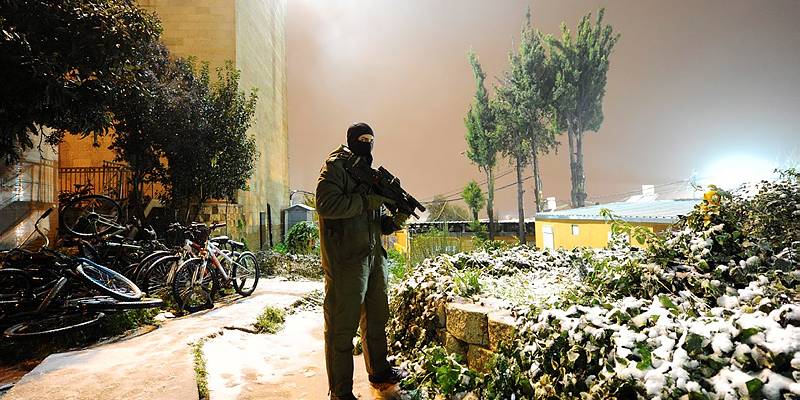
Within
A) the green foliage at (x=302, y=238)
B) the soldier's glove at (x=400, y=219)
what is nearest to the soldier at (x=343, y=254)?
the soldier's glove at (x=400, y=219)

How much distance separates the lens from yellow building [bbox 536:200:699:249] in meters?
6.80

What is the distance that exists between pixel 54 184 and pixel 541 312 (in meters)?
8.49

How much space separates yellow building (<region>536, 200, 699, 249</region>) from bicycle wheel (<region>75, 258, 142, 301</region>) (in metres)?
5.97

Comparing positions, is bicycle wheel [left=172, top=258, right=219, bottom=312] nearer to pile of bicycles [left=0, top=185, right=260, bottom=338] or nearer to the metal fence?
pile of bicycles [left=0, top=185, right=260, bottom=338]

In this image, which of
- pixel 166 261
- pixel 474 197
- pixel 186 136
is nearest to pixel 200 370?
pixel 166 261

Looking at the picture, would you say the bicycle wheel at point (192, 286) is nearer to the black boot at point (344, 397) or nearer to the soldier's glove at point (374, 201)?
the black boot at point (344, 397)

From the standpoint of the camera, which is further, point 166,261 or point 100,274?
point 166,261

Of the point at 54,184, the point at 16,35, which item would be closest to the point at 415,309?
the point at 16,35

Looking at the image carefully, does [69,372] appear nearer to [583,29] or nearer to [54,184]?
[54,184]

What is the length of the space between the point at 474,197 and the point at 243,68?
1513cm

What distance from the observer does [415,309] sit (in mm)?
3816

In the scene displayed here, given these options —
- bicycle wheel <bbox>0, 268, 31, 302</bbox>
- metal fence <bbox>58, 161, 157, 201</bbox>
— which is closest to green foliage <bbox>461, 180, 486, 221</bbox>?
metal fence <bbox>58, 161, 157, 201</bbox>

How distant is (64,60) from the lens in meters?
4.96

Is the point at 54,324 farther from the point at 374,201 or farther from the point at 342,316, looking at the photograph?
the point at 374,201
